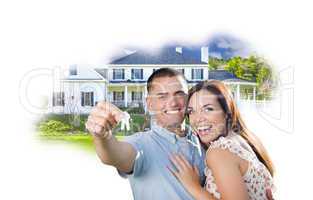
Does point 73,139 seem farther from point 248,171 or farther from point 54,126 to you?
point 248,171

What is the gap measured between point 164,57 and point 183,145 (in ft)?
0.93

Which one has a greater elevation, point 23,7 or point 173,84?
point 23,7

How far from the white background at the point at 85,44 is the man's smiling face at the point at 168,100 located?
0.14m

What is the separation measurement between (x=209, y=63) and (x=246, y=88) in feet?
0.46

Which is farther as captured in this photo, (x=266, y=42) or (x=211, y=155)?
(x=266, y=42)

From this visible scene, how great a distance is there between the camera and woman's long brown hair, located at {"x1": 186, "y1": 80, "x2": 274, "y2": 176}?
89.6 inches

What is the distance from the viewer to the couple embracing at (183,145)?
224 centimetres

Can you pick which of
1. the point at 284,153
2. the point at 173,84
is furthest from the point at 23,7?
the point at 284,153

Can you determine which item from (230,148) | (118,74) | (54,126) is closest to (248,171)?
(230,148)

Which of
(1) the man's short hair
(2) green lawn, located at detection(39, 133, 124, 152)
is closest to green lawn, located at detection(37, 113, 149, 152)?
(2) green lawn, located at detection(39, 133, 124, 152)

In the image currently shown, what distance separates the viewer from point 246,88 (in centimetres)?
232

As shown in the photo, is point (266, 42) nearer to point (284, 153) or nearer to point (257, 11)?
point (257, 11)

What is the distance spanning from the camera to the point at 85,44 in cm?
235

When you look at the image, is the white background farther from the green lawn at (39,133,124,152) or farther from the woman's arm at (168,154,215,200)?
the woman's arm at (168,154,215,200)
